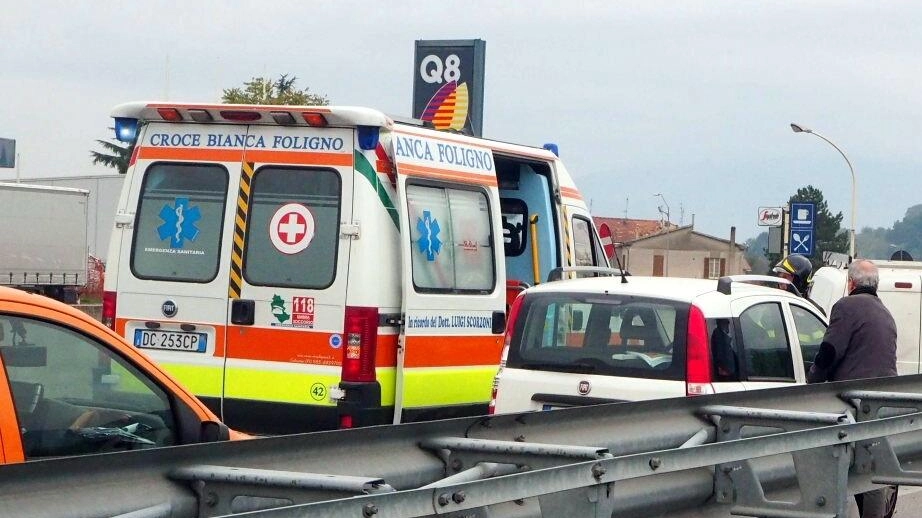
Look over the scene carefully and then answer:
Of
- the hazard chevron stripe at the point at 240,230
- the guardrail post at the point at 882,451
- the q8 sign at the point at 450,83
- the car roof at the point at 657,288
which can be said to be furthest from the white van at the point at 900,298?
the q8 sign at the point at 450,83

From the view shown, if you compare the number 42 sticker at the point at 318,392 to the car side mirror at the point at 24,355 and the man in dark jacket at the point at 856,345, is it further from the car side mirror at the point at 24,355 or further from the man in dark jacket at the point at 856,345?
the car side mirror at the point at 24,355

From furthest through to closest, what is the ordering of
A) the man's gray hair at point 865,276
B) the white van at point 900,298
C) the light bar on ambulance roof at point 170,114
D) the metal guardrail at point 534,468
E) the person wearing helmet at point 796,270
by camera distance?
→ the white van at point 900,298 → the person wearing helmet at point 796,270 → the light bar on ambulance roof at point 170,114 → the man's gray hair at point 865,276 → the metal guardrail at point 534,468

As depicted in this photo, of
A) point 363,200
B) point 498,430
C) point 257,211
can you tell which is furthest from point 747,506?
point 257,211

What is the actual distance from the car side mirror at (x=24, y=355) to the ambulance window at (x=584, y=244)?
337 inches

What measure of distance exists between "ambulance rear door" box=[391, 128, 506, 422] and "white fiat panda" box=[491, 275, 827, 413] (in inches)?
39.5

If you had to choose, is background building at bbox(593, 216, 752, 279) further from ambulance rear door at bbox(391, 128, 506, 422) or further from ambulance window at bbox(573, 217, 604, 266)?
ambulance rear door at bbox(391, 128, 506, 422)

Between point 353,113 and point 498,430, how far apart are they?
4.86m

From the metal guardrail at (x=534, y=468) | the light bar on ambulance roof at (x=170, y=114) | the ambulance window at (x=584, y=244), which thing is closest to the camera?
the metal guardrail at (x=534, y=468)

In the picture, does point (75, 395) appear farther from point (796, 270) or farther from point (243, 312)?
point (796, 270)

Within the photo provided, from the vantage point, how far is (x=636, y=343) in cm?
835

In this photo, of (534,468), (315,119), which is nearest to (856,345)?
(315,119)

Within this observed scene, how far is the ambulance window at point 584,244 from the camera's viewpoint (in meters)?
12.8

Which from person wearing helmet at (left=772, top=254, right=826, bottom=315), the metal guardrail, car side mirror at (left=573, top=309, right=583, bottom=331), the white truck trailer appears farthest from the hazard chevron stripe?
the white truck trailer

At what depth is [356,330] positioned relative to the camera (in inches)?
362
